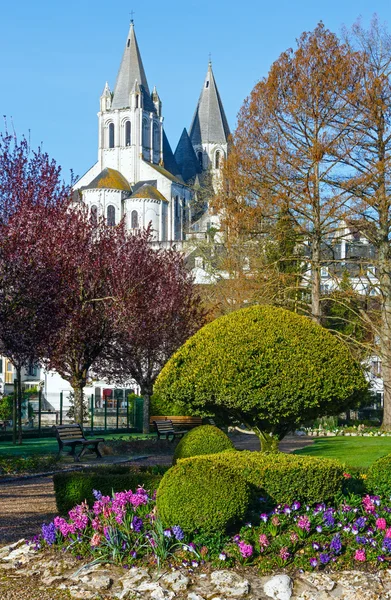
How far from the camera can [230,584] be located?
320 inches

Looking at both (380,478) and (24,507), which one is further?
(24,507)

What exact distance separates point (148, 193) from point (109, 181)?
537cm

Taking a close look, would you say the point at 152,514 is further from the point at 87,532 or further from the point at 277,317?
the point at 277,317

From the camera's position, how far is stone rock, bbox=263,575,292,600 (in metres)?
7.99

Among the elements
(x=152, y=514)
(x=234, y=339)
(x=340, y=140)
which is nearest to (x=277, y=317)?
(x=234, y=339)

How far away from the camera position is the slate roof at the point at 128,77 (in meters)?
112

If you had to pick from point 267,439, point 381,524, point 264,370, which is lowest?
point 381,524

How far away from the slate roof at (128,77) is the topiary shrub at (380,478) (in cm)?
10598

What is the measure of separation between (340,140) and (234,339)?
18.2 metres

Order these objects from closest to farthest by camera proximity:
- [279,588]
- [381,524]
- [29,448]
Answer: [279,588] → [381,524] → [29,448]

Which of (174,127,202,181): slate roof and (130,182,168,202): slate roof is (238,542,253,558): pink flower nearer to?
(130,182,168,202): slate roof

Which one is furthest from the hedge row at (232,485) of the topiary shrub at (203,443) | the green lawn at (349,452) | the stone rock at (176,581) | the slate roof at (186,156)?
the slate roof at (186,156)

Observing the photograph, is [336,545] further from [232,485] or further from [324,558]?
[232,485]

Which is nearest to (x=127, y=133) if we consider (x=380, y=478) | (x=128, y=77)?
(x=128, y=77)
